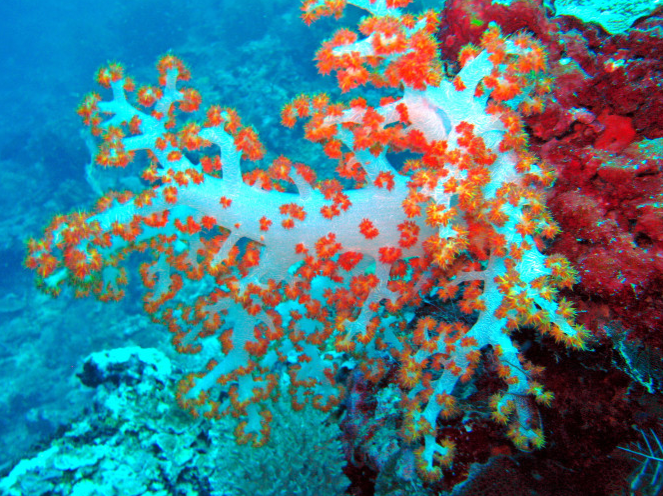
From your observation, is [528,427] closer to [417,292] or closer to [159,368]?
[417,292]

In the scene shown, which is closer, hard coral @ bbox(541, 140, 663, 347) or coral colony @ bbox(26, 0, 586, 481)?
hard coral @ bbox(541, 140, 663, 347)

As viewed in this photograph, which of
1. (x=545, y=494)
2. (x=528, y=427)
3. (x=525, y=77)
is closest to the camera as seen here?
(x=545, y=494)

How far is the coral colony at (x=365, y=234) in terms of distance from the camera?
2.43 meters

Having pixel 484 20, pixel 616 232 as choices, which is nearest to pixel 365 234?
pixel 616 232

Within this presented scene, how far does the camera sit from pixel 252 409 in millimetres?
3303

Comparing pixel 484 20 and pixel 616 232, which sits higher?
pixel 484 20

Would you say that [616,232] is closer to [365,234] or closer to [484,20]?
[365,234]

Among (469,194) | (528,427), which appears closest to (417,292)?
(469,194)

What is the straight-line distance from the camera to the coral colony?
2.43 metres

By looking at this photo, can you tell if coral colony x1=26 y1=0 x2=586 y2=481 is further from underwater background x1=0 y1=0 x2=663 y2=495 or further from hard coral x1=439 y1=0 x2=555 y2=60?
hard coral x1=439 y1=0 x2=555 y2=60

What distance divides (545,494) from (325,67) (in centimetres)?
330

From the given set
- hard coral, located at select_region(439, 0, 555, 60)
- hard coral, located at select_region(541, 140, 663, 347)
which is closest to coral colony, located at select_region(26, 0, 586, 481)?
hard coral, located at select_region(541, 140, 663, 347)

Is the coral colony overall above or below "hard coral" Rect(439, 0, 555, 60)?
below

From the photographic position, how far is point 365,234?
A: 2998 mm
